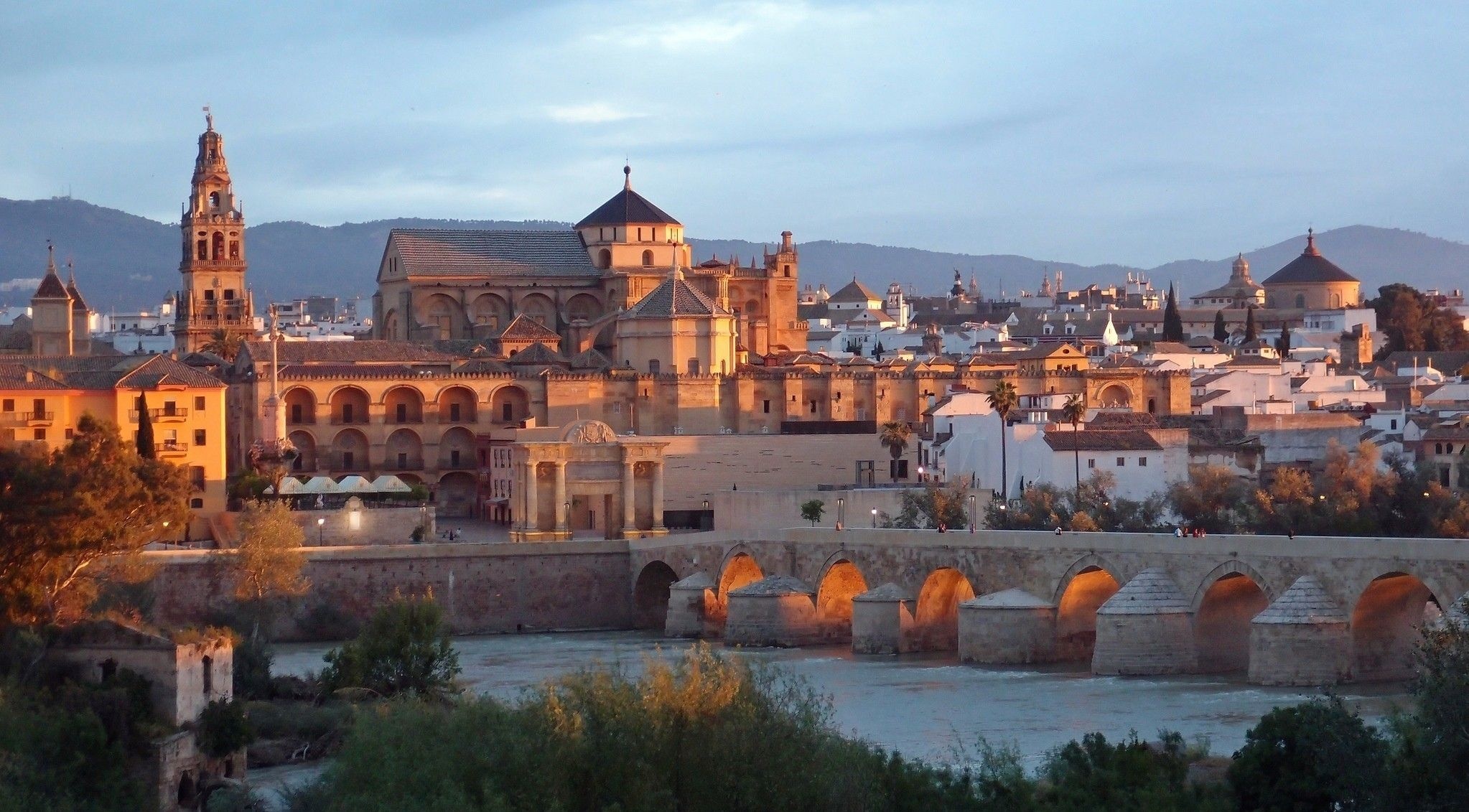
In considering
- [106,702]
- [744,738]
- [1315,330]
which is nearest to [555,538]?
[106,702]

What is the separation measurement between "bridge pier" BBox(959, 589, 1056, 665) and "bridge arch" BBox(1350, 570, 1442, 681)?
316 inches

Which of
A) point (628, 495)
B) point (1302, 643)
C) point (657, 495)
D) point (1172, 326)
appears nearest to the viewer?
point (1302, 643)

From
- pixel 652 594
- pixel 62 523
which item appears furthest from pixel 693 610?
pixel 62 523

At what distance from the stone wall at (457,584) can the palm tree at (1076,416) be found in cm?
1334

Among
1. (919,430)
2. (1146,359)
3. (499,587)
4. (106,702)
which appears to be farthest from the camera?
(1146,359)

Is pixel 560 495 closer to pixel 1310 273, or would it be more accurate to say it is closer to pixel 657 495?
pixel 657 495

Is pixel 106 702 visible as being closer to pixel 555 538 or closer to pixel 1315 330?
pixel 555 538

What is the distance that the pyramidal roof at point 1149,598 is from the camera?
168 ft

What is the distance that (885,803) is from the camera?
3300 centimetres

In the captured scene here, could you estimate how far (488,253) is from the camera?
97750mm

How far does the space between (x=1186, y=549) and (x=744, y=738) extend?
2062 centimetres

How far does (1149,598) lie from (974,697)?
4.64 metres

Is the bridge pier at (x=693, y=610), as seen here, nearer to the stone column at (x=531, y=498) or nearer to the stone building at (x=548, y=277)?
the stone column at (x=531, y=498)

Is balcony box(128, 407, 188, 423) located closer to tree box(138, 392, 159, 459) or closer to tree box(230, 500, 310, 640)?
tree box(138, 392, 159, 459)
